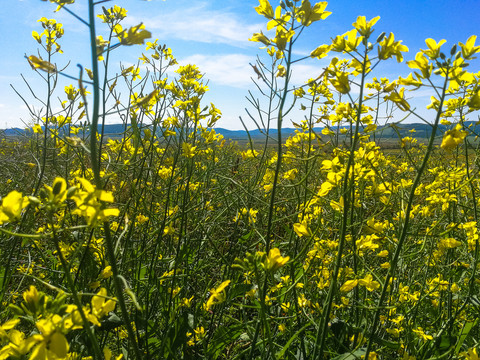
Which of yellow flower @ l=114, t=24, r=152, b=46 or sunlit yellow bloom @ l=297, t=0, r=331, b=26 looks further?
sunlit yellow bloom @ l=297, t=0, r=331, b=26

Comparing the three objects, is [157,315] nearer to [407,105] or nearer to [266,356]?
[266,356]

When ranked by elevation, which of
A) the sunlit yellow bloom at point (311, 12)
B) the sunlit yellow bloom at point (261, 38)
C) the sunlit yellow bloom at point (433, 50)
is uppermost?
the sunlit yellow bloom at point (311, 12)

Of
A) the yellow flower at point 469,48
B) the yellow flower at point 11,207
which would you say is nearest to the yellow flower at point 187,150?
the yellow flower at point 11,207

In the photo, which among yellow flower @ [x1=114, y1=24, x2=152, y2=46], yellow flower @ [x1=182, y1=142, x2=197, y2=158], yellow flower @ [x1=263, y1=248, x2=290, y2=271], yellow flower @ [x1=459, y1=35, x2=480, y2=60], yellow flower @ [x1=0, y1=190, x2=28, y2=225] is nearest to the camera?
yellow flower @ [x1=0, y1=190, x2=28, y2=225]

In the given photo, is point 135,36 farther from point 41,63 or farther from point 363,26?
point 363,26

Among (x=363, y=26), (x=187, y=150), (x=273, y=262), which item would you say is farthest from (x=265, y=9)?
(x=187, y=150)

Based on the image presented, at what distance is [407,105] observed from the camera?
3.76ft

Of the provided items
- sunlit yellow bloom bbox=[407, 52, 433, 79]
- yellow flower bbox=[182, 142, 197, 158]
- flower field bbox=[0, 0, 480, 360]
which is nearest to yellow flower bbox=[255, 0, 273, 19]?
flower field bbox=[0, 0, 480, 360]

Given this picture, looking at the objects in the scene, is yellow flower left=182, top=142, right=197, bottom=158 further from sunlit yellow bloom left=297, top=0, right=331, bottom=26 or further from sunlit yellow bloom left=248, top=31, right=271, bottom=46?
sunlit yellow bloom left=297, top=0, right=331, bottom=26

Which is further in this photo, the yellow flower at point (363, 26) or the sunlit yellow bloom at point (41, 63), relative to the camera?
the yellow flower at point (363, 26)

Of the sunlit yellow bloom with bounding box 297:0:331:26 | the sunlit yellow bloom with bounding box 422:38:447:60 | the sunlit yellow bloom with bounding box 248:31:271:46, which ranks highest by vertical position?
the sunlit yellow bloom with bounding box 297:0:331:26

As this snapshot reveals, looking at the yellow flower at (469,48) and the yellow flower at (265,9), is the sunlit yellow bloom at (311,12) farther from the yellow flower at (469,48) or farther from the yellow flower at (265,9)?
the yellow flower at (469,48)

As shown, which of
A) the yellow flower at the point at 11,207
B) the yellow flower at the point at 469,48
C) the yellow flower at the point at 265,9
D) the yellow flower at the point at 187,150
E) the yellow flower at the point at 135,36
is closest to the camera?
the yellow flower at the point at 11,207

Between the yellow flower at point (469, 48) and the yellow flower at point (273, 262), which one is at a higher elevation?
the yellow flower at point (469, 48)
